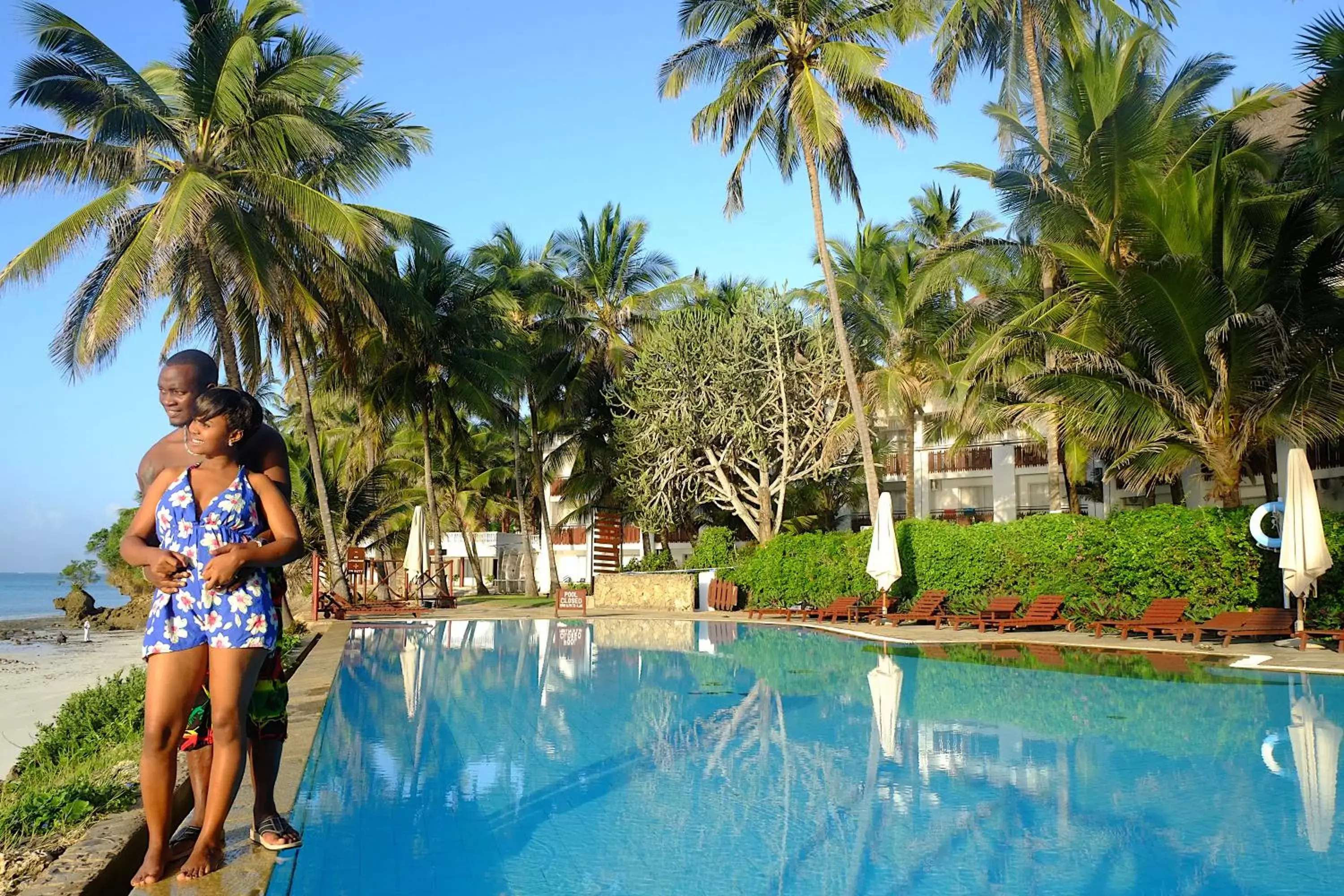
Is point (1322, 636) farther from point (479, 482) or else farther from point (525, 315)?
point (479, 482)

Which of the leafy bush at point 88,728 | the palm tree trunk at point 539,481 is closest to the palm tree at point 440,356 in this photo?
the palm tree trunk at point 539,481

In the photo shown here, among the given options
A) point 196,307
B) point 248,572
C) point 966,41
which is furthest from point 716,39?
point 248,572

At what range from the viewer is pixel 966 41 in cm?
2430

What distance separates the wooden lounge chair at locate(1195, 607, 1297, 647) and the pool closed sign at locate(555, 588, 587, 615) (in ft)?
46.5

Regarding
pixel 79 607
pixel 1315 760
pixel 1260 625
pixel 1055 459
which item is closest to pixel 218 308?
pixel 1055 459

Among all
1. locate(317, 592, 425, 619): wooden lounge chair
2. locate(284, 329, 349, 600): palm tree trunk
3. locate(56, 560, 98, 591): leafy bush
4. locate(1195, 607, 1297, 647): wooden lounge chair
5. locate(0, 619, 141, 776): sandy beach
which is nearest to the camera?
locate(0, 619, 141, 776): sandy beach

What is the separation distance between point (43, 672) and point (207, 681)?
74.4 ft

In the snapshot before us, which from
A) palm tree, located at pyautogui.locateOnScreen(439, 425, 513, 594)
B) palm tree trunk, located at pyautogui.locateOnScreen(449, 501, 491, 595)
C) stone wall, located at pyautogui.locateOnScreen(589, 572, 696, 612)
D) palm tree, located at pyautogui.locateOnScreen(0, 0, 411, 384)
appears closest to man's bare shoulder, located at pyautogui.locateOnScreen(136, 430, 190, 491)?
palm tree, located at pyautogui.locateOnScreen(0, 0, 411, 384)

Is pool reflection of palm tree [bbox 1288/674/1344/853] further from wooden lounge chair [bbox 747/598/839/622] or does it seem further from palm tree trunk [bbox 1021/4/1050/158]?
palm tree trunk [bbox 1021/4/1050/158]

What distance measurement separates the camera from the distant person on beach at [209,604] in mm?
3844

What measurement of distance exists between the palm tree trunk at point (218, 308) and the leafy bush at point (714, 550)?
12637 millimetres

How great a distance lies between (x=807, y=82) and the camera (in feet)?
71.5

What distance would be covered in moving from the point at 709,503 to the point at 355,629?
509 inches

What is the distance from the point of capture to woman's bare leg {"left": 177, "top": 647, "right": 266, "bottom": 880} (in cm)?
386
